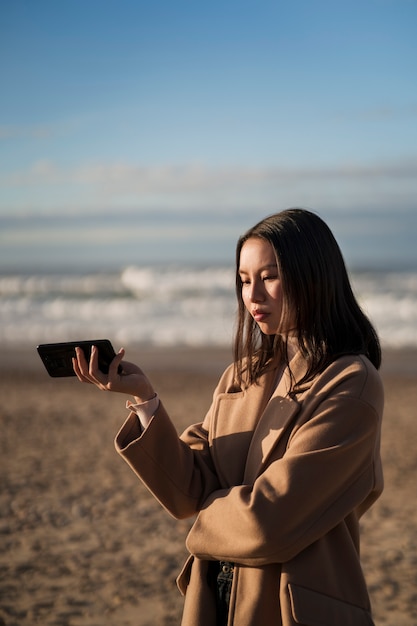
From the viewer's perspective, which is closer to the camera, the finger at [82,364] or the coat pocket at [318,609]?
the coat pocket at [318,609]

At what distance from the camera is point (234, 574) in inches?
77.9

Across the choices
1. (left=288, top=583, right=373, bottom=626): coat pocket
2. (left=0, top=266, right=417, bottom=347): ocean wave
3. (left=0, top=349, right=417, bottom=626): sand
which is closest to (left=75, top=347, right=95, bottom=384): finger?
(left=288, top=583, right=373, bottom=626): coat pocket

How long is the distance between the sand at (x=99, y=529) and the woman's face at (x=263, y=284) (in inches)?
104

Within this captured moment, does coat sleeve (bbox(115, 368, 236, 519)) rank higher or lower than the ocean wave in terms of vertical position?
higher

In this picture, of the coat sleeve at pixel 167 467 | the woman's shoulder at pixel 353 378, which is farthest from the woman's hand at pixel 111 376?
the woman's shoulder at pixel 353 378

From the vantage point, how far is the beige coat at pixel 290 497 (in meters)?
1.86

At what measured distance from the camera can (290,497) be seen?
184 cm

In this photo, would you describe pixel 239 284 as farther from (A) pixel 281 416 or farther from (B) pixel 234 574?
(B) pixel 234 574

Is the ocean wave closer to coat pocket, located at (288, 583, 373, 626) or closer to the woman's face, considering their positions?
the woman's face

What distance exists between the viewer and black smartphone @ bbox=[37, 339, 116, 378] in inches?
80.8

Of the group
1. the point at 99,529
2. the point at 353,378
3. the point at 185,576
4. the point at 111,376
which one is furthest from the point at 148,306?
the point at 353,378

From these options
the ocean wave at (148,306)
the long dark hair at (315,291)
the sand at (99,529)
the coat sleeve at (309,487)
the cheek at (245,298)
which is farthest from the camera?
the ocean wave at (148,306)

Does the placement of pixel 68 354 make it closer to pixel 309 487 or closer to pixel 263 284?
pixel 263 284

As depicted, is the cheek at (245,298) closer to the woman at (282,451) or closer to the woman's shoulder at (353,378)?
the woman at (282,451)
